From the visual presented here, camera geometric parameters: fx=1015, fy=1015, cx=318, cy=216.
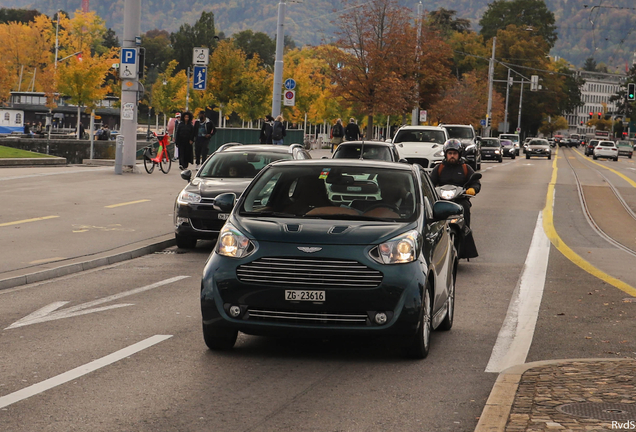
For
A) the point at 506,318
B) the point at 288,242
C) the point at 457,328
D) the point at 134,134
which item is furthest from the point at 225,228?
the point at 134,134

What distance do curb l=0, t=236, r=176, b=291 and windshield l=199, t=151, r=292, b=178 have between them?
4.24 feet

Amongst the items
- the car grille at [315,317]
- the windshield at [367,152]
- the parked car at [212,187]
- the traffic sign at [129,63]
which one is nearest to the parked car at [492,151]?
the traffic sign at [129,63]

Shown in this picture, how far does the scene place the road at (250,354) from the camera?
574 cm

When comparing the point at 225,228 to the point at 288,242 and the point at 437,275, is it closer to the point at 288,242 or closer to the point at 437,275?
the point at 288,242

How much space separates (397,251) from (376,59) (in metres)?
43.9

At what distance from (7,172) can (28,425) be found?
2344 centimetres

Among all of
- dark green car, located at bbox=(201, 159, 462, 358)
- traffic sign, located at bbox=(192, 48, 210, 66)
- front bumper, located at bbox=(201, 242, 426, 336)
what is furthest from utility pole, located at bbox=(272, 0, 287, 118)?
front bumper, located at bbox=(201, 242, 426, 336)

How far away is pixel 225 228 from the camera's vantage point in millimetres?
7543

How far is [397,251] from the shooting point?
23.6ft

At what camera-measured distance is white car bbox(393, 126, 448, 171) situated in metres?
32.7

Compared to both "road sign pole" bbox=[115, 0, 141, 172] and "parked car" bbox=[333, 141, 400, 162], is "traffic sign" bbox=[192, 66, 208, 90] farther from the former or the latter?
"parked car" bbox=[333, 141, 400, 162]

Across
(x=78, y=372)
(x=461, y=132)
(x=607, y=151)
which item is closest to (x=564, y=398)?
(x=78, y=372)

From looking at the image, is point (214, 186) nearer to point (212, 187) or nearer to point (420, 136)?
point (212, 187)

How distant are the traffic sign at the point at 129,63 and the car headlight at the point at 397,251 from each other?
21411 millimetres
